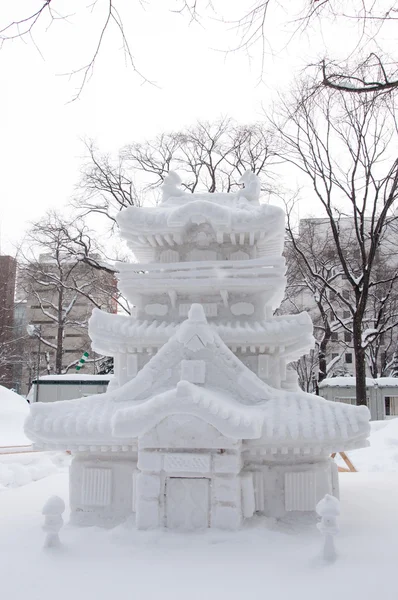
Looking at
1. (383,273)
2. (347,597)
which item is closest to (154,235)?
(347,597)

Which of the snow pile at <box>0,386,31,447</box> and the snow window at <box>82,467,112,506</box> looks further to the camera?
the snow pile at <box>0,386,31,447</box>

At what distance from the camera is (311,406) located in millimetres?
7676

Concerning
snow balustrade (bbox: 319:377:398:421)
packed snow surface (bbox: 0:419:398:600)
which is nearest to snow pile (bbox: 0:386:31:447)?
packed snow surface (bbox: 0:419:398:600)

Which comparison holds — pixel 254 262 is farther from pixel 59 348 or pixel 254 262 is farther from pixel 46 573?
pixel 59 348

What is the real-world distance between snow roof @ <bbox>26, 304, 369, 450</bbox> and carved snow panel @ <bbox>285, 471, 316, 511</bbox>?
769 mm

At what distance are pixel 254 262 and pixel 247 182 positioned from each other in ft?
7.77

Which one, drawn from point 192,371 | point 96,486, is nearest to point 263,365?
point 192,371

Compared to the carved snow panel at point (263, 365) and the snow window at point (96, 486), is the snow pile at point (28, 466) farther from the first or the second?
the carved snow panel at point (263, 365)

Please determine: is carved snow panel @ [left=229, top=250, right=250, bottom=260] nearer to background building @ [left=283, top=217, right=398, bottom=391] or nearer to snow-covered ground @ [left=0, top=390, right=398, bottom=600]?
snow-covered ground @ [left=0, top=390, right=398, bottom=600]

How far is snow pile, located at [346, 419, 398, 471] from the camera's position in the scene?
13664 millimetres

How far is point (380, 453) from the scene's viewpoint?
14617 mm

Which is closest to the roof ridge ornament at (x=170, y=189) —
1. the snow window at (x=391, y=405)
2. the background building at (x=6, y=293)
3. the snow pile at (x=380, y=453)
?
the snow pile at (x=380, y=453)

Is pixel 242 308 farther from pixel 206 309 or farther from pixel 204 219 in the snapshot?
pixel 204 219

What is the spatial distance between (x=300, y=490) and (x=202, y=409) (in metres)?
2.20
